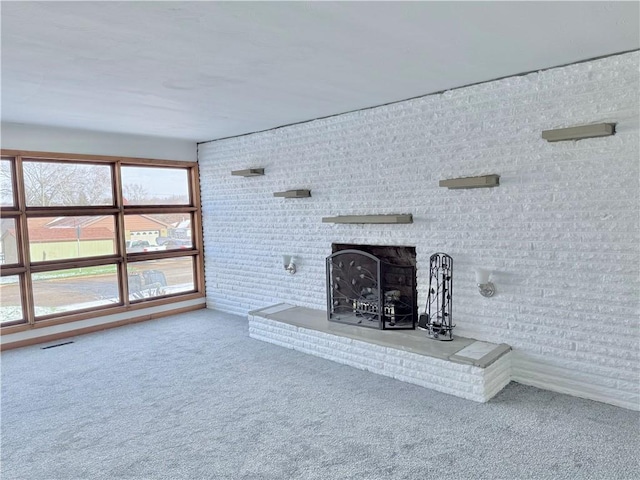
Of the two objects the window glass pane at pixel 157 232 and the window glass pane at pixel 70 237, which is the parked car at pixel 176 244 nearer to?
the window glass pane at pixel 157 232

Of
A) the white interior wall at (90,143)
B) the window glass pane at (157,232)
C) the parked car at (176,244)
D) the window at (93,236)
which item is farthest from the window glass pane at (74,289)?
the white interior wall at (90,143)

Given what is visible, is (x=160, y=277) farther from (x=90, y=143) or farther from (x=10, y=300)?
(x=90, y=143)

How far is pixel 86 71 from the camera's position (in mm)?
3006

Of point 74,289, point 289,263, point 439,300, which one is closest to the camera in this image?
point 439,300

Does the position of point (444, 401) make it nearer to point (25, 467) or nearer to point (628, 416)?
point (628, 416)

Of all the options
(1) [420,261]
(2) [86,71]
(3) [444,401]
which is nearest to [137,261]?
(2) [86,71]

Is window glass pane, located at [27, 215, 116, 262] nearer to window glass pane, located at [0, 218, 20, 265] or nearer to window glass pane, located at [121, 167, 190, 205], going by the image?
window glass pane, located at [0, 218, 20, 265]

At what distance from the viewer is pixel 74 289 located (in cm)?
549

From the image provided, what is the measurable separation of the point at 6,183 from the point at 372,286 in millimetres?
4239

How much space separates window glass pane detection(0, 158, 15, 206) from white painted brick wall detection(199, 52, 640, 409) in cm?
335

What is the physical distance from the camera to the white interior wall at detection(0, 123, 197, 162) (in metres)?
4.84

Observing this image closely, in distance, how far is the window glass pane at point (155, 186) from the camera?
5.91 meters

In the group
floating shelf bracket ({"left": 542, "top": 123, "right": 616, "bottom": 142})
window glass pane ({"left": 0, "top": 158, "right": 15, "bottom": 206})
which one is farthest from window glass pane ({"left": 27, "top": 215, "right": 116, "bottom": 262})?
floating shelf bracket ({"left": 542, "top": 123, "right": 616, "bottom": 142})

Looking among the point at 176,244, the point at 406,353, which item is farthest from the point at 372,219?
the point at 176,244
